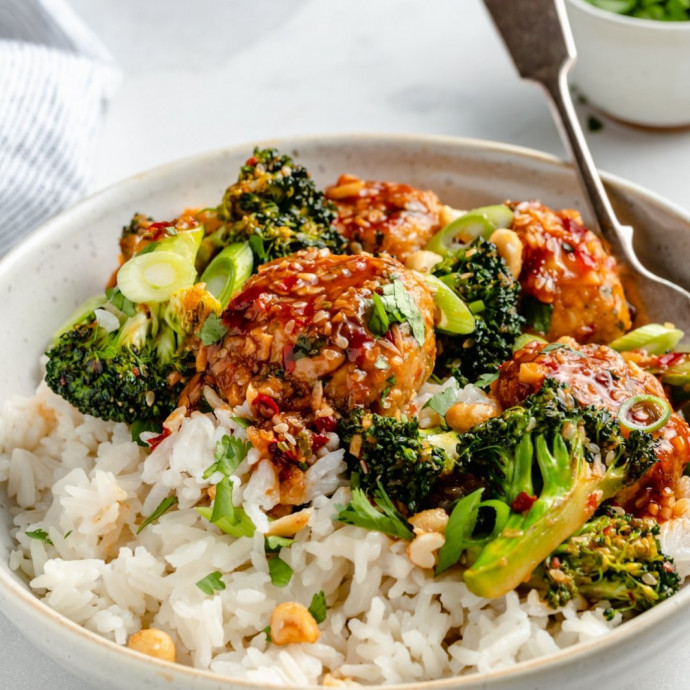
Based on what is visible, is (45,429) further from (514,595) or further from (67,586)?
(514,595)

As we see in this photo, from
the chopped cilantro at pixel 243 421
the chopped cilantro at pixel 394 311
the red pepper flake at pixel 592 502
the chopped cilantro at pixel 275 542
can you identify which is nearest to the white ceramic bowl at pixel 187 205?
the red pepper flake at pixel 592 502

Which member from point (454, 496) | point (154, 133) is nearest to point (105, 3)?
point (154, 133)

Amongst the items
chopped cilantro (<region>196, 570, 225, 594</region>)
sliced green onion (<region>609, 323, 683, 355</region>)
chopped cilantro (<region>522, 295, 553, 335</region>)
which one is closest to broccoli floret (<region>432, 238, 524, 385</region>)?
chopped cilantro (<region>522, 295, 553, 335</region>)

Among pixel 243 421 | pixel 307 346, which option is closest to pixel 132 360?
pixel 243 421

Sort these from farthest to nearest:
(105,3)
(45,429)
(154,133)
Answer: (105,3), (154,133), (45,429)

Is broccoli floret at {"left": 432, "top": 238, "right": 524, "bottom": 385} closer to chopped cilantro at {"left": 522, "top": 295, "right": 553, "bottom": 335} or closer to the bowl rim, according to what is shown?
chopped cilantro at {"left": 522, "top": 295, "right": 553, "bottom": 335}

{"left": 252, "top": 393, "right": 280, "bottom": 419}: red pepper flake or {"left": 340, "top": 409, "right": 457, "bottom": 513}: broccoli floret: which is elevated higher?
{"left": 252, "top": 393, "right": 280, "bottom": 419}: red pepper flake

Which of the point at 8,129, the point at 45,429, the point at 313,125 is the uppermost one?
the point at 8,129
